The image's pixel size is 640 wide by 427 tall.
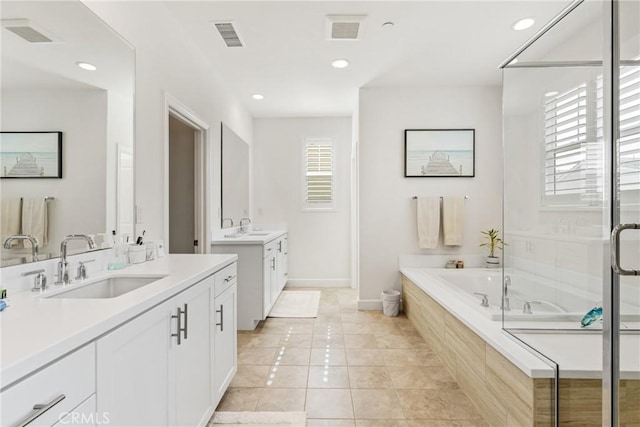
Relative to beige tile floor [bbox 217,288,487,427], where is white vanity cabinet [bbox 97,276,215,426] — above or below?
above

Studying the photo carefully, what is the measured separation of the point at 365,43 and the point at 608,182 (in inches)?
88.6

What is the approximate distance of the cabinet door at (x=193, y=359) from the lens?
1419mm

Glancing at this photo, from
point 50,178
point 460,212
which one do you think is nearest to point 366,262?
point 460,212

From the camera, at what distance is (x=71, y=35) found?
161 centimetres

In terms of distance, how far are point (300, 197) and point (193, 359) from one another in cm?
390

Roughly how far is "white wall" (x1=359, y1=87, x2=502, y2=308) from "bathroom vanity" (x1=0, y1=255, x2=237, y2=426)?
236 cm

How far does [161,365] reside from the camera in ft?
4.20

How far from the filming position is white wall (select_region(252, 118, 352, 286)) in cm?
534

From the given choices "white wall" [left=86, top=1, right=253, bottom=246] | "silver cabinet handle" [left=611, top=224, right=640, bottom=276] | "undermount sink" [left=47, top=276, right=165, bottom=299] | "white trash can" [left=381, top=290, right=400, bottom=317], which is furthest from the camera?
"white trash can" [left=381, top=290, right=400, bottom=317]

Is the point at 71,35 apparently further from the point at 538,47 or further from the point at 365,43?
the point at 538,47

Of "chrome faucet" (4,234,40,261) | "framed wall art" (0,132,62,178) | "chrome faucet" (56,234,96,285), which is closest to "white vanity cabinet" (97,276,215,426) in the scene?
"chrome faucet" (56,234,96,285)

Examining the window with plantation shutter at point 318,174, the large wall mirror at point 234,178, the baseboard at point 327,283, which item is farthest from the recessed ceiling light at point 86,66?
the baseboard at point 327,283

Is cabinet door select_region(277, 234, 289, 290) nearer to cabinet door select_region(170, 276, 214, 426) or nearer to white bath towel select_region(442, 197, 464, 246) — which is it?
white bath towel select_region(442, 197, 464, 246)

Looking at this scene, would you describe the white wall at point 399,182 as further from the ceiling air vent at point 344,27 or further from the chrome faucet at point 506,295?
the chrome faucet at point 506,295
